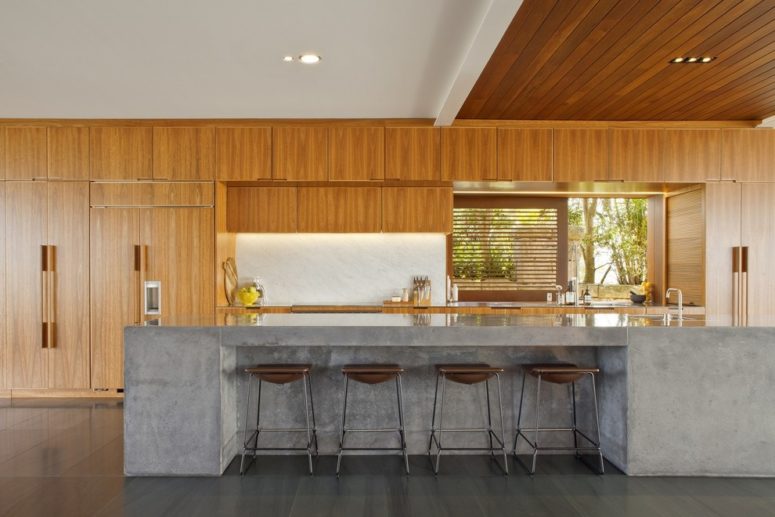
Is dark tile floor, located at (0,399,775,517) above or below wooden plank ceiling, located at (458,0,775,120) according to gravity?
below

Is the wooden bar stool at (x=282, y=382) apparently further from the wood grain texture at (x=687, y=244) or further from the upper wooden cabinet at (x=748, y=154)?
the upper wooden cabinet at (x=748, y=154)

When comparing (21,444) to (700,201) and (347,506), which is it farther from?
(700,201)

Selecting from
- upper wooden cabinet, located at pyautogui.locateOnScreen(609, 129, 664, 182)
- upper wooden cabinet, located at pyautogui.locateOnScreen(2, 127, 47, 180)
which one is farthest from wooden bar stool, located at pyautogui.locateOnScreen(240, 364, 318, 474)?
upper wooden cabinet, located at pyautogui.locateOnScreen(609, 129, 664, 182)

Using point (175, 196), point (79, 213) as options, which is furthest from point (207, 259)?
point (79, 213)

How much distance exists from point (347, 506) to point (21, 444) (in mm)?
2730

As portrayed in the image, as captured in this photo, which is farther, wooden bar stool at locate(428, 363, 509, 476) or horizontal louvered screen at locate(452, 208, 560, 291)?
horizontal louvered screen at locate(452, 208, 560, 291)

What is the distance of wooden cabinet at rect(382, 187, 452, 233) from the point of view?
5.78 metres

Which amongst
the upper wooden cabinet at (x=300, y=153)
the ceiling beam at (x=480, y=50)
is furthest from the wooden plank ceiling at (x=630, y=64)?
the upper wooden cabinet at (x=300, y=153)

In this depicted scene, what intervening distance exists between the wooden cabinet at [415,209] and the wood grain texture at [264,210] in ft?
3.27

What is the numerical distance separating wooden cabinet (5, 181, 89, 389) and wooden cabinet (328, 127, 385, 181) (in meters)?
2.54

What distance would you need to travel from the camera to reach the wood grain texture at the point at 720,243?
5555 millimetres

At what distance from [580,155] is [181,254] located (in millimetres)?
4175

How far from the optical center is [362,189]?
19.0 feet

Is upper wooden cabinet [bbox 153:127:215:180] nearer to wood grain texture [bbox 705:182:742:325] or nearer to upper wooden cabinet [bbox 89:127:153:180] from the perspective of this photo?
upper wooden cabinet [bbox 89:127:153:180]
